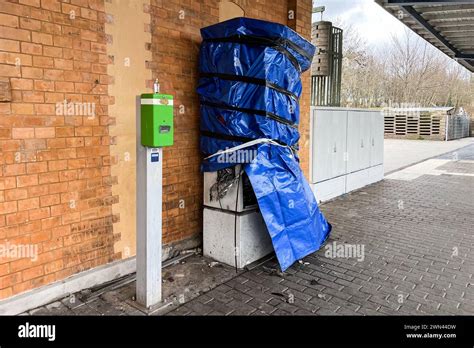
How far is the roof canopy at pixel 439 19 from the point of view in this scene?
6.16m

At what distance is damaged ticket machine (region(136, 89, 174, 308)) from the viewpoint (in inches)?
127

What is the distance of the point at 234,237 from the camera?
170 inches

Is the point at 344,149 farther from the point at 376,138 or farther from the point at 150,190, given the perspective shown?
the point at 150,190

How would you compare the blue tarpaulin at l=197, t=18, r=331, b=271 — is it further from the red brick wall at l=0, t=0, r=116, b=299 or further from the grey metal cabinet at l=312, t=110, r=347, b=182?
the grey metal cabinet at l=312, t=110, r=347, b=182

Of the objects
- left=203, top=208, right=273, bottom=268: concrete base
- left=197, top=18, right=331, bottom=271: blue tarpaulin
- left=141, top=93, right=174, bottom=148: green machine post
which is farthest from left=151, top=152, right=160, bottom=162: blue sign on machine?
left=203, top=208, right=273, bottom=268: concrete base

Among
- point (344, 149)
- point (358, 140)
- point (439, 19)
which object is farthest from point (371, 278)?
point (439, 19)

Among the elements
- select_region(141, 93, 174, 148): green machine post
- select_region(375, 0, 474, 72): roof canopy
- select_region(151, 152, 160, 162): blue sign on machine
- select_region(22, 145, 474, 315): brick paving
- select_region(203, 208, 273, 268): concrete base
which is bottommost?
select_region(22, 145, 474, 315): brick paving

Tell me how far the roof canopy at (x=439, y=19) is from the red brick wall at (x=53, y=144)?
4.76 meters

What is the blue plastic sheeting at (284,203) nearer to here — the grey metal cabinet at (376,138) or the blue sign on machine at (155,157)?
the blue sign on machine at (155,157)

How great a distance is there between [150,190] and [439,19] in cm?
692

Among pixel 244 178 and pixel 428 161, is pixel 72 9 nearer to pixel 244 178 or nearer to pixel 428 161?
pixel 244 178

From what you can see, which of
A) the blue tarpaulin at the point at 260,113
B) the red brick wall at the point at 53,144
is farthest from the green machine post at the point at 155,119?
the blue tarpaulin at the point at 260,113

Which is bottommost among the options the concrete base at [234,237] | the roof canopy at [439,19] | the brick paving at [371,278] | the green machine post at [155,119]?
the brick paving at [371,278]

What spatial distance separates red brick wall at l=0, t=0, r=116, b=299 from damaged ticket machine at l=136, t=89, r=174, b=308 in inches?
23.3
